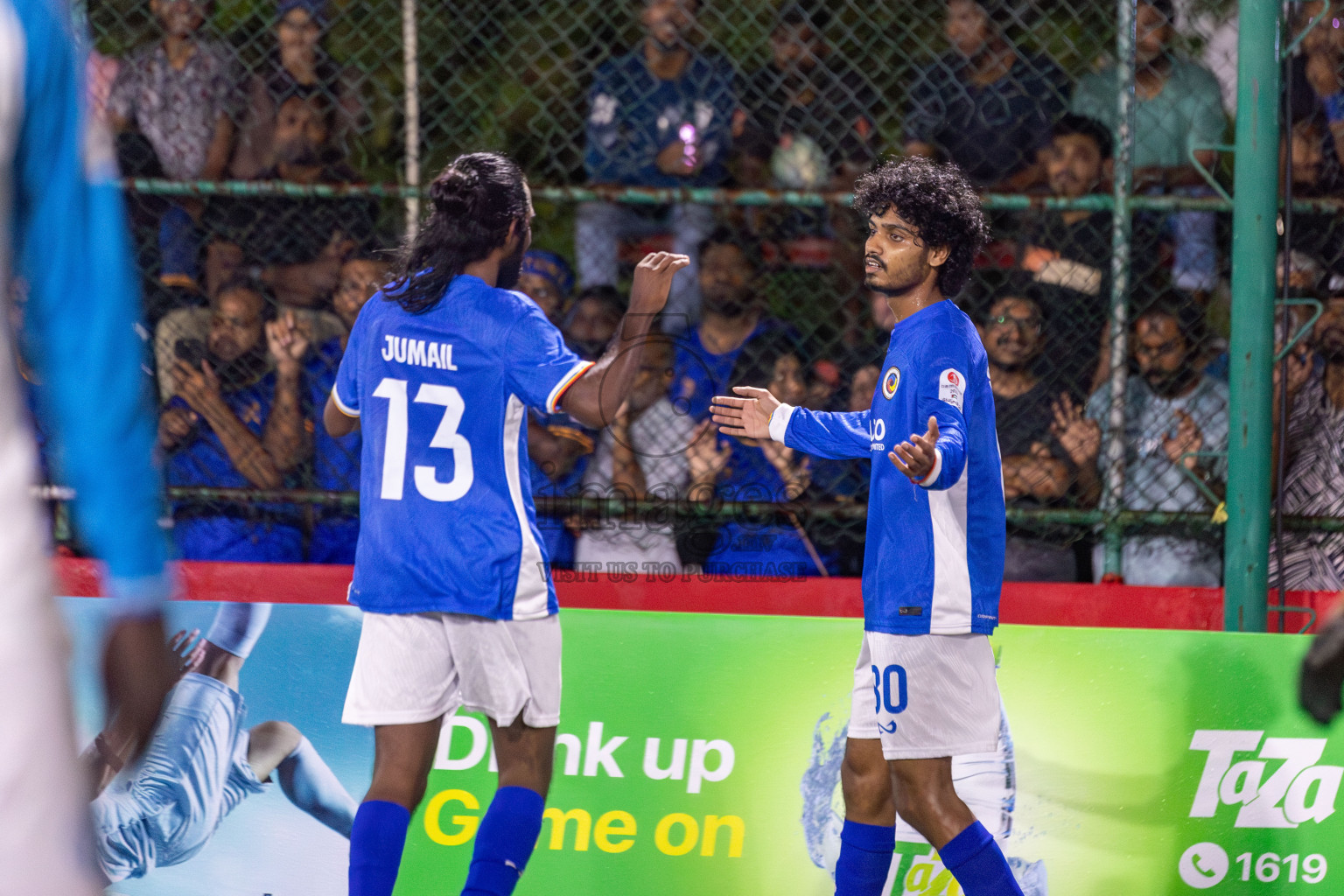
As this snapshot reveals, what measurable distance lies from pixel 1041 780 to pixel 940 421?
40.7 inches

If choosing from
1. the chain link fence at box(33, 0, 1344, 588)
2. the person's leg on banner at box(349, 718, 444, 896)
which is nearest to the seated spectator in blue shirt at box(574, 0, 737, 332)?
the chain link fence at box(33, 0, 1344, 588)

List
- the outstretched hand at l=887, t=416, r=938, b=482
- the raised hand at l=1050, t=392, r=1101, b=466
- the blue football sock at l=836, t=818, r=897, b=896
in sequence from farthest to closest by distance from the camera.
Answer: the raised hand at l=1050, t=392, r=1101, b=466, the blue football sock at l=836, t=818, r=897, b=896, the outstretched hand at l=887, t=416, r=938, b=482

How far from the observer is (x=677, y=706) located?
3457 millimetres

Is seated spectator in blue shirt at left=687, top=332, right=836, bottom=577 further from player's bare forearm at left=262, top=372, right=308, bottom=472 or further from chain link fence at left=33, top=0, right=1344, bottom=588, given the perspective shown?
player's bare forearm at left=262, top=372, right=308, bottom=472

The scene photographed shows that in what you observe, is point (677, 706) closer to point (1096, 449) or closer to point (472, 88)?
point (1096, 449)

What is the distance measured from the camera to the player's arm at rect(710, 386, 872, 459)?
3.31 m

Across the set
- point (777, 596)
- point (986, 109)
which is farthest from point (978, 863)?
point (986, 109)

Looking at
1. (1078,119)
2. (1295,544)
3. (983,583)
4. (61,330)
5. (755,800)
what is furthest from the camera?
(1078,119)

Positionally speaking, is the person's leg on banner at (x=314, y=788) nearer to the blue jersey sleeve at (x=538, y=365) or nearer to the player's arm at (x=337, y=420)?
the player's arm at (x=337, y=420)

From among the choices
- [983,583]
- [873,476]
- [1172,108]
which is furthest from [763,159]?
[983,583]

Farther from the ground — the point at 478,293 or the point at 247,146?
the point at 247,146

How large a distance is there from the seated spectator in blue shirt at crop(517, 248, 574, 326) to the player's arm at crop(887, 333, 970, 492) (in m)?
1.68

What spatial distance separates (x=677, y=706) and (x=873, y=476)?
2.59 feet

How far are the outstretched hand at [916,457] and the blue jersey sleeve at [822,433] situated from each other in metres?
0.45
